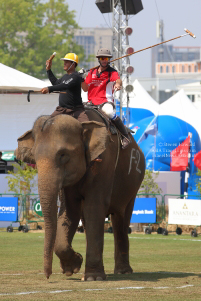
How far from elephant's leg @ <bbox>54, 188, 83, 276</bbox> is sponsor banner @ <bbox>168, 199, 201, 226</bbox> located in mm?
15636

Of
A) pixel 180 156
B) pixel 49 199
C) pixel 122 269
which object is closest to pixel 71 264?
pixel 122 269

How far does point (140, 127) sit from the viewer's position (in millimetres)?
41438

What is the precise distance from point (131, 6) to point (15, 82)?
6.04 m

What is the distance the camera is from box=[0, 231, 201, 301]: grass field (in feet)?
31.0

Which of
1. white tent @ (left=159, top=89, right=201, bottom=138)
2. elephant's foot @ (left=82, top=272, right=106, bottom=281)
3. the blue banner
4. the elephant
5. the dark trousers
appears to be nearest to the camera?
the elephant

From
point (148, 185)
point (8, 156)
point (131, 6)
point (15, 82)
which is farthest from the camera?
point (8, 156)

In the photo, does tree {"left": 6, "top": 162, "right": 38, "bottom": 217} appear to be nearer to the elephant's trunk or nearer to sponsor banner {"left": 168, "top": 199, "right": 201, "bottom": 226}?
sponsor banner {"left": 168, "top": 199, "right": 201, "bottom": 226}

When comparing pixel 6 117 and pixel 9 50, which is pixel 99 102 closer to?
pixel 6 117

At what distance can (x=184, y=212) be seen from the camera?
1113 inches

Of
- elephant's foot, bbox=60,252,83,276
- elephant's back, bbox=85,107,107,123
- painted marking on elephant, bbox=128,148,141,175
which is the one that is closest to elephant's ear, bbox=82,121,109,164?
elephant's back, bbox=85,107,107,123

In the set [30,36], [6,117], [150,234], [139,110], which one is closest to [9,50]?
[30,36]

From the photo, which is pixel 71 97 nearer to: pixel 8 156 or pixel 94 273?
pixel 94 273

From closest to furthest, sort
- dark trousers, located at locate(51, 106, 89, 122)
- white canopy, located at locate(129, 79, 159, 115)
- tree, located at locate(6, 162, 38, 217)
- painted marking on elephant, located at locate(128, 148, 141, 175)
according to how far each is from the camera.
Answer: dark trousers, located at locate(51, 106, 89, 122) → painted marking on elephant, located at locate(128, 148, 141, 175) → tree, located at locate(6, 162, 38, 217) → white canopy, located at locate(129, 79, 159, 115)

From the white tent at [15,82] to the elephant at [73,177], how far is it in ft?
66.3
